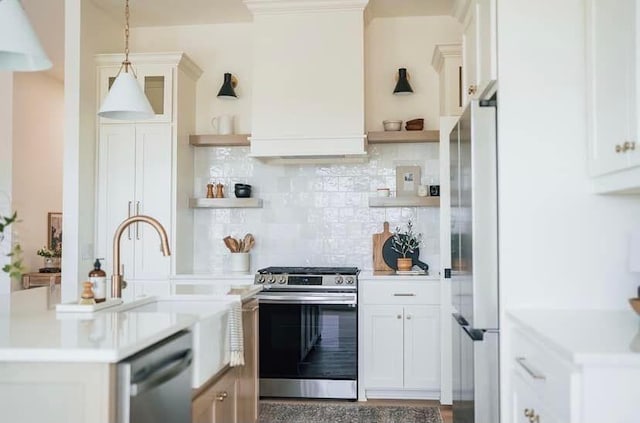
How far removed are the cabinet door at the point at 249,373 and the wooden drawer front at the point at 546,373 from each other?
127 cm

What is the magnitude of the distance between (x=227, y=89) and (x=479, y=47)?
257 centimetres

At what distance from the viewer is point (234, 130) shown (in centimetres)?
493

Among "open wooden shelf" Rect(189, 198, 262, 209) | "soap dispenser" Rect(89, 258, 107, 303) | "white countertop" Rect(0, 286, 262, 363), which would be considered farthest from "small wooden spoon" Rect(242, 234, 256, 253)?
"soap dispenser" Rect(89, 258, 107, 303)

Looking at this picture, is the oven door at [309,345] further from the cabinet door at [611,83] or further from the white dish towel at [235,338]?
the cabinet door at [611,83]

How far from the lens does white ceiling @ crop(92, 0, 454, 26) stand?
4535mm

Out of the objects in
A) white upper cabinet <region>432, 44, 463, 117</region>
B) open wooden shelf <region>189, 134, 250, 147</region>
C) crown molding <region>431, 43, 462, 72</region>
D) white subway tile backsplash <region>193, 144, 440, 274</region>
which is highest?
crown molding <region>431, 43, 462, 72</region>

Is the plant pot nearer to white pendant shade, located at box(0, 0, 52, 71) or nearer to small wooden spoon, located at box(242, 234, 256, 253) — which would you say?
small wooden spoon, located at box(242, 234, 256, 253)

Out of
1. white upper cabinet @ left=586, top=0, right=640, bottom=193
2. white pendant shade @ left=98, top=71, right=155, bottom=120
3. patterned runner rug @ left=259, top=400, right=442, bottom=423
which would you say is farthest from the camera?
patterned runner rug @ left=259, top=400, right=442, bottom=423

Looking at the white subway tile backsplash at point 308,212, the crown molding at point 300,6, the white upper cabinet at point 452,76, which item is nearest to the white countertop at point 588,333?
the white upper cabinet at point 452,76

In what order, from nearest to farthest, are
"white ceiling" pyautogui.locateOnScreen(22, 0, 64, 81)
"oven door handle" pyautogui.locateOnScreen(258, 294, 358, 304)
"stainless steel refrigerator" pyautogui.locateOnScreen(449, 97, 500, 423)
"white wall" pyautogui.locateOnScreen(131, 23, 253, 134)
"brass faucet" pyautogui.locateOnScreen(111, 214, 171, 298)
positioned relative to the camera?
"brass faucet" pyautogui.locateOnScreen(111, 214, 171, 298) < "stainless steel refrigerator" pyautogui.locateOnScreen(449, 97, 500, 423) < "oven door handle" pyautogui.locateOnScreen(258, 294, 358, 304) < "white ceiling" pyautogui.locateOnScreen(22, 0, 64, 81) < "white wall" pyautogui.locateOnScreen(131, 23, 253, 134)

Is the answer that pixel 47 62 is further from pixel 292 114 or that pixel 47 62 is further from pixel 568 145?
pixel 292 114

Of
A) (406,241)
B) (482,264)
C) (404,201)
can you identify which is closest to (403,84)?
(404,201)

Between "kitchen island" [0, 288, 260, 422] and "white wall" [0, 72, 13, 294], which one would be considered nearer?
"kitchen island" [0, 288, 260, 422]

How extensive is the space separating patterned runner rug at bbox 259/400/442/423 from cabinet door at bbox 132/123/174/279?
1378mm
